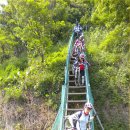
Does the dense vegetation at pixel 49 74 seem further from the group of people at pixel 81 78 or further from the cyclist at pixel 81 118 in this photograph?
the cyclist at pixel 81 118

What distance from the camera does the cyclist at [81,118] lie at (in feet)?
24.7

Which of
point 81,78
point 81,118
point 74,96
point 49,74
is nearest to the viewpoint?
point 81,118

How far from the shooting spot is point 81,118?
769 cm

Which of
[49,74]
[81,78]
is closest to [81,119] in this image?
[81,78]

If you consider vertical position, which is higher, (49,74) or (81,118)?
(49,74)

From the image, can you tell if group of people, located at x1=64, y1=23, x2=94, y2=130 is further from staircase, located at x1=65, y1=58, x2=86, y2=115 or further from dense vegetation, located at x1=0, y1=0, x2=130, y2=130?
dense vegetation, located at x1=0, y1=0, x2=130, y2=130

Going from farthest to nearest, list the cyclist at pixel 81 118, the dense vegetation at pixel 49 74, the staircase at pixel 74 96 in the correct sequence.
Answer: the dense vegetation at pixel 49 74 → the staircase at pixel 74 96 → the cyclist at pixel 81 118

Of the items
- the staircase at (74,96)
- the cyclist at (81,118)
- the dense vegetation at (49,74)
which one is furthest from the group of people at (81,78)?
the dense vegetation at (49,74)

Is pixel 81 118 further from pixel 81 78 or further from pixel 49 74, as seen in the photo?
pixel 49 74

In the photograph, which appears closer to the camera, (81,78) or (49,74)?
(81,78)

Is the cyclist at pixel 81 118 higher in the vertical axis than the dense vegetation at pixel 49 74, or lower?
lower

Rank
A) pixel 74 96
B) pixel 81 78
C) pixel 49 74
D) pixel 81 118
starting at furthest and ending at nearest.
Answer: pixel 49 74 < pixel 74 96 < pixel 81 78 < pixel 81 118

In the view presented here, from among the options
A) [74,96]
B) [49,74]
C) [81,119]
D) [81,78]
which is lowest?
[81,119]

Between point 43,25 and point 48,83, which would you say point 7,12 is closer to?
point 43,25
